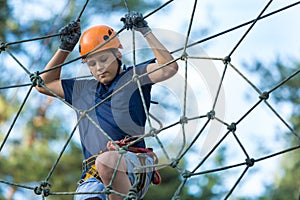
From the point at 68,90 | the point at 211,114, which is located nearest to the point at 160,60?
the point at 211,114

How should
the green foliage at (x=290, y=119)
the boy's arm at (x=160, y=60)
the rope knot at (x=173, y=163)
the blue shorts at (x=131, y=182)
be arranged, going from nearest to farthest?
the rope knot at (x=173, y=163) → the blue shorts at (x=131, y=182) → the boy's arm at (x=160, y=60) → the green foliage at (x=290, y=119)

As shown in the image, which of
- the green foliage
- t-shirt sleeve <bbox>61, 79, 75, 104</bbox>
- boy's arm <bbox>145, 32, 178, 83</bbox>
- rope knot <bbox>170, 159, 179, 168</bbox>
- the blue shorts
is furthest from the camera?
the green foliage

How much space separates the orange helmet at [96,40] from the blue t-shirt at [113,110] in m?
0.12

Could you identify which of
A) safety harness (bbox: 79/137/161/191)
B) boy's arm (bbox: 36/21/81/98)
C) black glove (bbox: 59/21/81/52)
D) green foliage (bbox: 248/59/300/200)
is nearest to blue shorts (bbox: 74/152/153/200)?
safety harness (bbox: 79/137/161/191)

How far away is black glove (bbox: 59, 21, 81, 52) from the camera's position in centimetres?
285

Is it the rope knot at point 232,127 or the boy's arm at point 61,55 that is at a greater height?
the boy's arm at point 61,55

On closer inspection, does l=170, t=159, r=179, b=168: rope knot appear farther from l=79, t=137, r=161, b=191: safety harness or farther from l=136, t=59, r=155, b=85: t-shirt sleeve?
l=136, t=59, r=155, b=85: t-shirt sleeve

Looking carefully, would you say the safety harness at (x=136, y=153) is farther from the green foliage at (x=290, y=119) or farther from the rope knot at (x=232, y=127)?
the green foliage at (x=290, y=119)

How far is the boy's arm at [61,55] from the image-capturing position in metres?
2.85

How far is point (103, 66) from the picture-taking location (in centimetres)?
276

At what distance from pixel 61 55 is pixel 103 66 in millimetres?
190

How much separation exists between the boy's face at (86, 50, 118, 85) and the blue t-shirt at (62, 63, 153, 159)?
2 centimetres

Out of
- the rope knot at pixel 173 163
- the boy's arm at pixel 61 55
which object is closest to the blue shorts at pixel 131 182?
Result: the rope knot at pixel 173 163

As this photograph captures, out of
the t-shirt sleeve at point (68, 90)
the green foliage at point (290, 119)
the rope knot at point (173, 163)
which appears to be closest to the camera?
the rope knot at point (173, 163)
